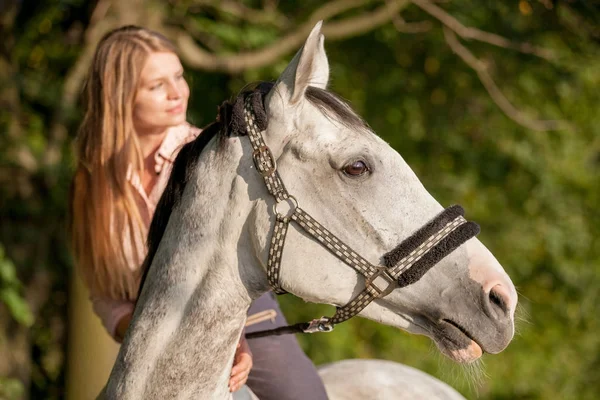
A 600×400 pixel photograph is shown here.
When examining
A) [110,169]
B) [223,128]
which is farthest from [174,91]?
[223,128]


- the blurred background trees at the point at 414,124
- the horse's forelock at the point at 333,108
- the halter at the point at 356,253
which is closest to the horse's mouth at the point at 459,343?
the halter at the point at 356,253

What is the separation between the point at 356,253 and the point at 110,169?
1132mm

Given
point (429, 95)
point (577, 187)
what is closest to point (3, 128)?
point (429, 95)

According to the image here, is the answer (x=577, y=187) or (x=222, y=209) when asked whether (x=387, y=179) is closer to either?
(x=222, y=209)

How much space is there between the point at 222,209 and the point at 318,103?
16.1 inches

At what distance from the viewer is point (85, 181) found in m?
2.95

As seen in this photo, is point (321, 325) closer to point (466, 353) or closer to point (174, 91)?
point (466, 353)

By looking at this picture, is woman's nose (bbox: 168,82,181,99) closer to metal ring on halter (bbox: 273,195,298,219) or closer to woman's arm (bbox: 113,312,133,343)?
woman's arm (bbox: 113,312,133,343)

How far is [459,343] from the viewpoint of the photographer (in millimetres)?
2102

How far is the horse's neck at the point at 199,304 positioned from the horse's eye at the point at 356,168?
29 centimetres

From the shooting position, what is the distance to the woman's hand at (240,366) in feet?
7.75

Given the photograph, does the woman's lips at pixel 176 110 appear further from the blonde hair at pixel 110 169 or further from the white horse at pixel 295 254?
the white horse at pixel 295 254

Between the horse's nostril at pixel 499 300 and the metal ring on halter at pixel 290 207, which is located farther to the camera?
the metal ring on halter at pixel 290 207

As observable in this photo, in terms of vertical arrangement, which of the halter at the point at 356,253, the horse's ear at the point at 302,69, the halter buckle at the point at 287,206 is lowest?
the halter at the point at 356,253
